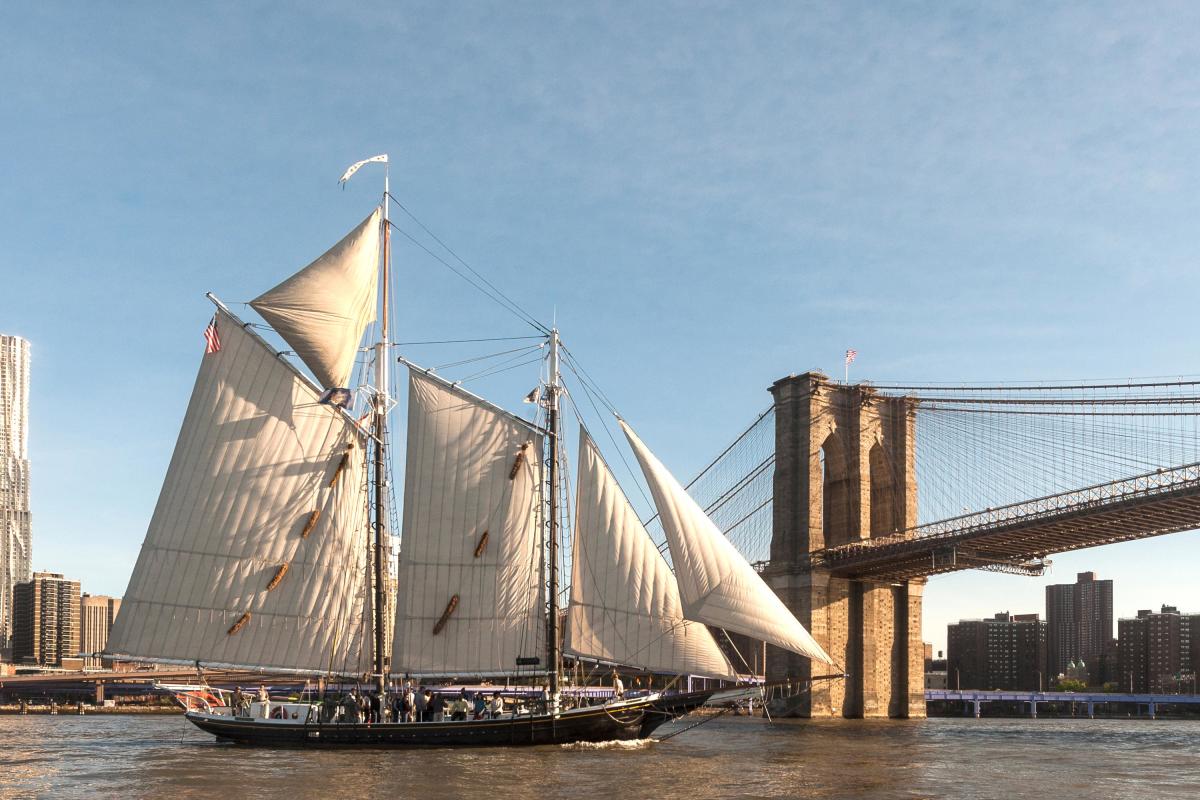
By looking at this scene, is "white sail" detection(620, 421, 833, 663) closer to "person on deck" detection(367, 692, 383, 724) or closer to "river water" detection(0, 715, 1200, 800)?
"river water" detection(0, 715, 1200, 800)

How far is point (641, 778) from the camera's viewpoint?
111ft

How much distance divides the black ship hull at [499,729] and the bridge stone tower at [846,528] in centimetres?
3150

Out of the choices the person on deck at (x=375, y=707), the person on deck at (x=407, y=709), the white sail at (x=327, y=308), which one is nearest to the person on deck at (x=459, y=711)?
the person on deck at (x=407, y=709)

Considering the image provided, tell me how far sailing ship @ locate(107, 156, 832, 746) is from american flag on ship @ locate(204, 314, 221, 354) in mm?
45

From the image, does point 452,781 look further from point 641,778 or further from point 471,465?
point 471,465

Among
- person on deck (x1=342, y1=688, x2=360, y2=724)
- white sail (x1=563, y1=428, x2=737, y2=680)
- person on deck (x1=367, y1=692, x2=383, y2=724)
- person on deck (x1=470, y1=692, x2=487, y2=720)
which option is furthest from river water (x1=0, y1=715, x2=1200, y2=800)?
white sail (x1=563, y1=428, x2=737, y2=680)

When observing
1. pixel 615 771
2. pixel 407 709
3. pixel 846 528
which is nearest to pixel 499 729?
pixel 407 709

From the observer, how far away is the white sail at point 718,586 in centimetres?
4053

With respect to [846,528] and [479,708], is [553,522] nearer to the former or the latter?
[479,708]

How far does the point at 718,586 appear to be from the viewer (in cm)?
4059

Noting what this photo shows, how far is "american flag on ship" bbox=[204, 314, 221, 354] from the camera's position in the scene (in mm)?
44844

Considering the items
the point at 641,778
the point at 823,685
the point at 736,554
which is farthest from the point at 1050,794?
the point at 823,685

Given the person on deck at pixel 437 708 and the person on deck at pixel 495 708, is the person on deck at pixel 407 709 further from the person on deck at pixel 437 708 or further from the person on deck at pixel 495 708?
the person on deck at pixel 495 708

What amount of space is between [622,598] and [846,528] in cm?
3866
